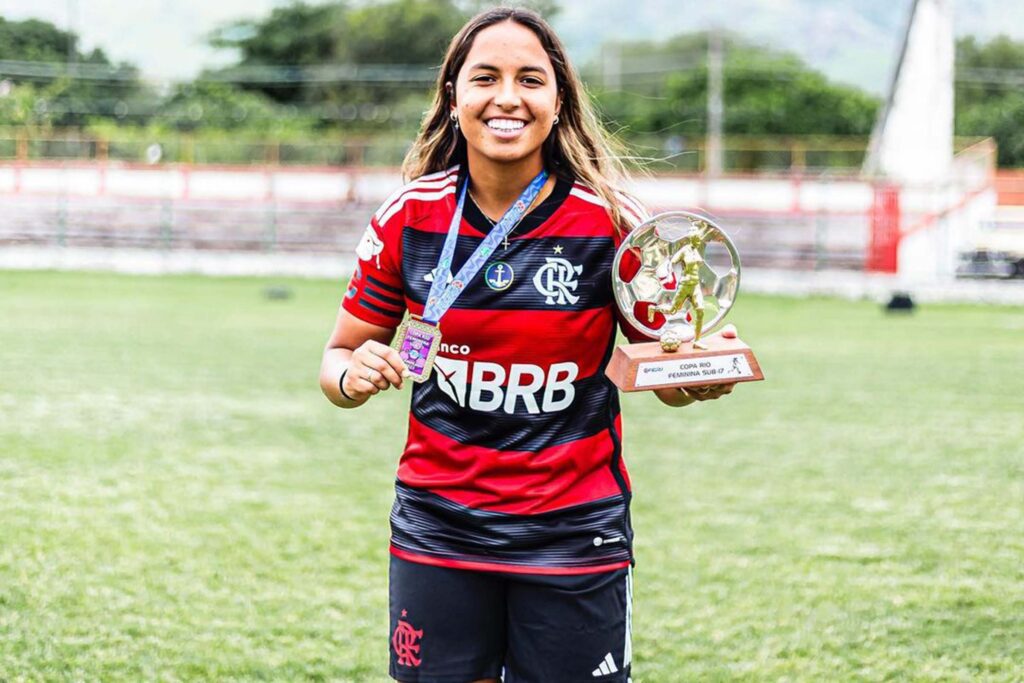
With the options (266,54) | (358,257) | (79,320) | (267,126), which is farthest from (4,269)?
(266,54)

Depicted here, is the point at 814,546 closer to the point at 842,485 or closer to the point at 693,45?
the point at 842,485

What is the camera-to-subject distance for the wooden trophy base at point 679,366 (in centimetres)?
238

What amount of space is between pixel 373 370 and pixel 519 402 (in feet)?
0.85

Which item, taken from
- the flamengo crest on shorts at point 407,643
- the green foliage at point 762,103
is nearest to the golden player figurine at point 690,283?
the flamengo crest on shorts at point 407,643

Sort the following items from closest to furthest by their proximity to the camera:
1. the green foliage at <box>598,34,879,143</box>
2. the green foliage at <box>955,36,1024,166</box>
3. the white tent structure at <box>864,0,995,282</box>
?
1. the white tent structure at <box>864,0,995,282</box>
2. the green foliage at <box>955,36,1024,166</box>
3. the green foliage at <box>598,34,879,143</box>

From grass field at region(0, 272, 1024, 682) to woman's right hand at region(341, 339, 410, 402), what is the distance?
70.7 inches

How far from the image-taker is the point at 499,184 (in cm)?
256

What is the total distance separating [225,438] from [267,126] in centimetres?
3895

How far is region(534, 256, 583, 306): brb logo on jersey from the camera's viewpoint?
2502mm

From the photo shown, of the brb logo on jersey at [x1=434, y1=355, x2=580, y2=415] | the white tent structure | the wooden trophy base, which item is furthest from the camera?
the white tent structure

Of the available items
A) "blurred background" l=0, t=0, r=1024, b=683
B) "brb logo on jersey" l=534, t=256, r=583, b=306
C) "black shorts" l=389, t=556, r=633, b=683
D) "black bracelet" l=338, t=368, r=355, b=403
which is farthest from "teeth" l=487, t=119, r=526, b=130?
"black shorts" l=389, t=556, r=633, b=683

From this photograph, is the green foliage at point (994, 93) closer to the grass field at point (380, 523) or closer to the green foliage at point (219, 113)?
the green foliage at point (219, 113)

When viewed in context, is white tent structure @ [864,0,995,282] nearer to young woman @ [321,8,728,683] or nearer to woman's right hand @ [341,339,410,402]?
young woman @ [321,8,728,683]

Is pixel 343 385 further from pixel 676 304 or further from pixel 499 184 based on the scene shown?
pixel 676 304
